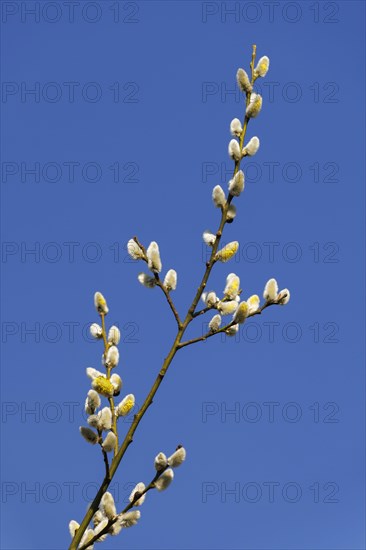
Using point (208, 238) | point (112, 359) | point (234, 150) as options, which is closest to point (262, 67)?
point (234, 150)

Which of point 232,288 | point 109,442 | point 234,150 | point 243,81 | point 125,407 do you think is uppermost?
point 243,81

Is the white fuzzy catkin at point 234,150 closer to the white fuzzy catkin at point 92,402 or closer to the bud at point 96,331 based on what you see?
the bud at point 96,331

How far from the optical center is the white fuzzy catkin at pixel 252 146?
7.52ft

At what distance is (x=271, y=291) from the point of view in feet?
7.43

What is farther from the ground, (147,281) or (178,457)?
(147,281)

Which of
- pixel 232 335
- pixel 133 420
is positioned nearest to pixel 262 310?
pixel 232 335

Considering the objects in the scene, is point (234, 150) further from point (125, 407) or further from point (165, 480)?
point (165, 480)

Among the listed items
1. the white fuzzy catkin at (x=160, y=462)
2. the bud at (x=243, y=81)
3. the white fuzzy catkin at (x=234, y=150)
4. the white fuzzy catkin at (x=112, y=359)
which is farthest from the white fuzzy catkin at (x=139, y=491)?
the bud at (x=243, y=81)

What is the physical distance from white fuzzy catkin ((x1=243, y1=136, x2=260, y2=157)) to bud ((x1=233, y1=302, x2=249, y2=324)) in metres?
0.53

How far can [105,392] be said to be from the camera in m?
1.97

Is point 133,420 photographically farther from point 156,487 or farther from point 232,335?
point 232,335

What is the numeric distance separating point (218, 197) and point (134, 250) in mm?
319

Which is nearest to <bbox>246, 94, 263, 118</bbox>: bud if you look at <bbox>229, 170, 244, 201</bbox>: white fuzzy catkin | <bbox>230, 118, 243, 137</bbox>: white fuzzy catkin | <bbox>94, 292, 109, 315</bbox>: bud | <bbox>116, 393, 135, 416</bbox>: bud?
<bbox>230, 118, 243, 137</bbox>: white fuzzy catkin

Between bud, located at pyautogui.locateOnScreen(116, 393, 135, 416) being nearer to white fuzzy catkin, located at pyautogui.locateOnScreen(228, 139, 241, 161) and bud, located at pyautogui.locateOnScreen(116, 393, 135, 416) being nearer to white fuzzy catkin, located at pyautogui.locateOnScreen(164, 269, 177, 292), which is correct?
white fuzzy catkin, located at pyautogui.locateOnScreen(164, 269, 177, 292)
